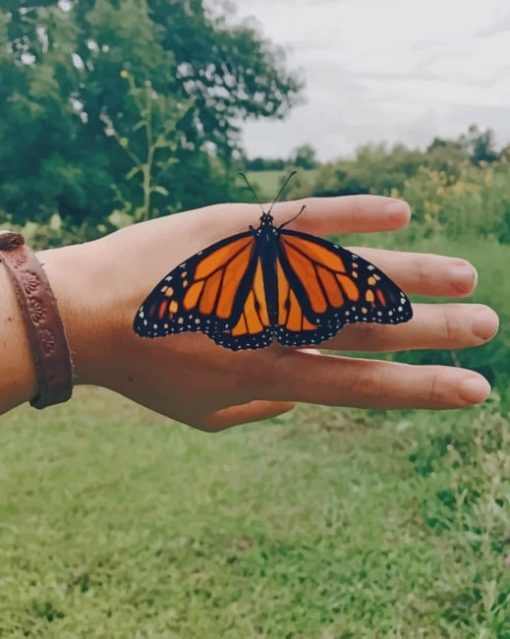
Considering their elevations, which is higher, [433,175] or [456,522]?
[433,175]

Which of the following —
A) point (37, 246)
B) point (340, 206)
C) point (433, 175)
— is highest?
point (340, 206)

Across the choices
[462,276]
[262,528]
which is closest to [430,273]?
[462,276]

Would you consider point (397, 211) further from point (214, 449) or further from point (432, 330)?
point (214, 449)

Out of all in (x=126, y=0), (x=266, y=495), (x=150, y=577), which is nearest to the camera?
(x=150, y=577)

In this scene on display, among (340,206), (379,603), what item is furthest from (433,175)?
(340,206)

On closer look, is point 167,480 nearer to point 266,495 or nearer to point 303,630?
point 266,495

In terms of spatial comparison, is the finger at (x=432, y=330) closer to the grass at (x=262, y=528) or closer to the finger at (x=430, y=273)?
the finger at (x=430, y=273)

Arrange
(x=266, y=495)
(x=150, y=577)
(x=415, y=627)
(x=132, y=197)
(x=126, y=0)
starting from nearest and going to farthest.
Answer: (x=415, y=627) < (x=150, y=577) < (x=266, y=495) < (x=126, y=0) < (x=132, y=197)

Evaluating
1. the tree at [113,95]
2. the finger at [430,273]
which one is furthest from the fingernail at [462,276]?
the tree at [113,95]
